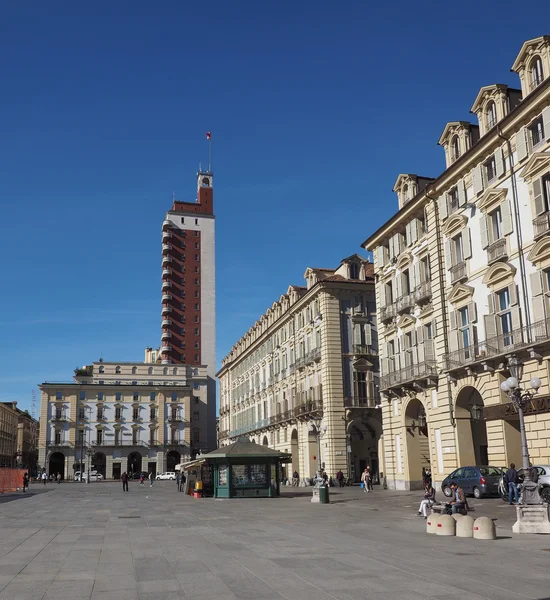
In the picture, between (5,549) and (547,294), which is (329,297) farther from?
(5,549)

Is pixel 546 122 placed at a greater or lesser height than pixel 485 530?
greater

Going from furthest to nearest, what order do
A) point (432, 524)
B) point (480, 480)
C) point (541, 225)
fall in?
point (480, 480) < point (541, 225) < point (432, 524)

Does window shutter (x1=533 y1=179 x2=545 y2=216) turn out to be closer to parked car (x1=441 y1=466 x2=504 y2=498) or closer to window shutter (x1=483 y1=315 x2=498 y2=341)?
window shutter (x1=483 y1=315 x2=498 y2=341)

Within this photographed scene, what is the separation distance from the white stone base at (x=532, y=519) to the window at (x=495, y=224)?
17.0 m

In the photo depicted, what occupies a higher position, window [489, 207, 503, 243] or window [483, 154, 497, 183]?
window [483, 154, 497, 183]

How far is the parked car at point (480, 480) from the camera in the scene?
98.4 feet

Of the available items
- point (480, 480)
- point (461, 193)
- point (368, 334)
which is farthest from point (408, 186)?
point (480, 480)

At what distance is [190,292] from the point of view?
128m

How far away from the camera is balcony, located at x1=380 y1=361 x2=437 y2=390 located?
123 feet

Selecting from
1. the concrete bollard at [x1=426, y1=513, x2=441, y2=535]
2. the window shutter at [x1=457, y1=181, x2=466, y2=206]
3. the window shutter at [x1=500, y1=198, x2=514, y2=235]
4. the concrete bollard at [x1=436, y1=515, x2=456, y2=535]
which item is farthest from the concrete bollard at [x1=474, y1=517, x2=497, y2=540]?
the window shutter at [x1=457, y1=181, x2=466, y2=206]

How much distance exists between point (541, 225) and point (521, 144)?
426 centimetres

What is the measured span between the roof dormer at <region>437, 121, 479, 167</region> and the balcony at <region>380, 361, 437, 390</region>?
1128 cm

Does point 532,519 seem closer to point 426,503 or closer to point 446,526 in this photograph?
point 446,526

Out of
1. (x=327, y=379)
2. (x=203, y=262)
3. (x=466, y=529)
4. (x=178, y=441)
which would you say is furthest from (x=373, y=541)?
(x=203, y=262)
